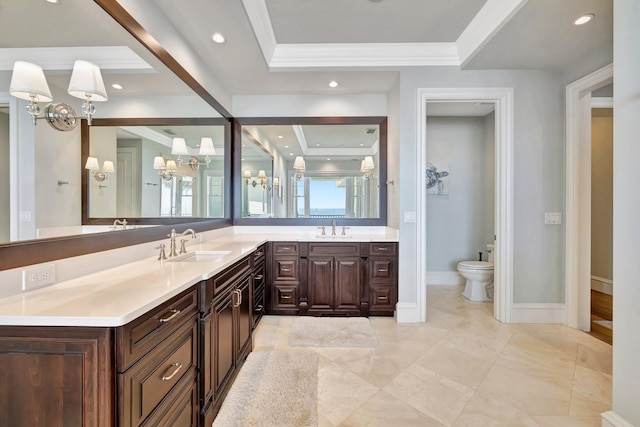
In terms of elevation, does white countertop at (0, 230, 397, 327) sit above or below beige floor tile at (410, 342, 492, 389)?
above

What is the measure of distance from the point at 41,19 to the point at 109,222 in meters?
1.00

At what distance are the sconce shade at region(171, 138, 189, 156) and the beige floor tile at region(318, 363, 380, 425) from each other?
2.14m

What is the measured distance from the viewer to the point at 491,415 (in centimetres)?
170

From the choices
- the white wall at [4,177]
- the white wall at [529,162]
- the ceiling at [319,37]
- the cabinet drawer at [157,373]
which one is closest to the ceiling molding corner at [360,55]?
the ceiling at [319,37]

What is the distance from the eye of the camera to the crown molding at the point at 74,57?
1179 mm

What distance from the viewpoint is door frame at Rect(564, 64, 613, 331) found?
2873 millimetres

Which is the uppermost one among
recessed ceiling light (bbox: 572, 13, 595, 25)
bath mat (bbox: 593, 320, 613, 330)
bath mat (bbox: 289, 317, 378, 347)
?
recessed ceiling light (bbox: 572, 13, 595, 25)

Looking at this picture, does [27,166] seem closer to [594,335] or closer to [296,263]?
[296,263]

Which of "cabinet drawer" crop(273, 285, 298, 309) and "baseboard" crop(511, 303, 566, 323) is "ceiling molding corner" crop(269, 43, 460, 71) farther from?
"baseboard" crop(511, 303, 566, 323)

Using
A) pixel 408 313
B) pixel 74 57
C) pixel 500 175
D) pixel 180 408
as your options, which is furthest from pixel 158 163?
pixel 500 175

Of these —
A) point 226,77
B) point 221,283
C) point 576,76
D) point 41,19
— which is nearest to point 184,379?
point 221,283

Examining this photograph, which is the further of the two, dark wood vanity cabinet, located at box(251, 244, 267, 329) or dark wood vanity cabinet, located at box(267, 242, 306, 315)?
dark wood vanity cabinet, located at box(267, 242, 306, 315)

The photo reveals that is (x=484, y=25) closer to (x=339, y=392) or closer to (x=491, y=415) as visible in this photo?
(x=491, y=415)

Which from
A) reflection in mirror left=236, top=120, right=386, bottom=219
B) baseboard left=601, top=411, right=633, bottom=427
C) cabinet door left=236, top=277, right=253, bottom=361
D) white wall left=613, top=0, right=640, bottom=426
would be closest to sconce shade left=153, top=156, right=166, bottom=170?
cabinet door left=236, top=277, right=253, bottom=361
